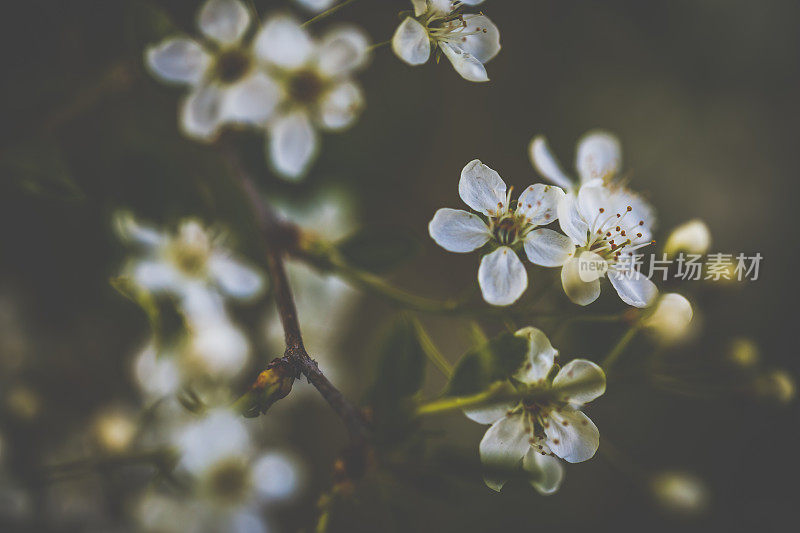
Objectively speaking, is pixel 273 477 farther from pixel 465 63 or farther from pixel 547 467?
pixel 465 63

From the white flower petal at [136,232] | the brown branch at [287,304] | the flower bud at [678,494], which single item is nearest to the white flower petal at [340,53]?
the brown branch at [287,304]

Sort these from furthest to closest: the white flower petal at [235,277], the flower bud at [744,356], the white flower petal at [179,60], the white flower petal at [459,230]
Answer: the white flower petal at [235,277] → the flower bud at [744,356] → the white flower petal at [179,60] → the white flower petal at [459,230]

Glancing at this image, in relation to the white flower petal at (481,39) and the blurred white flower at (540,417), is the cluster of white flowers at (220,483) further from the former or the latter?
the white flower petal at (481,39)

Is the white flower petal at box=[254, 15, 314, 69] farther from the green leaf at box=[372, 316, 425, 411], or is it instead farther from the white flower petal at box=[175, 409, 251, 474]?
the white flower petal at box=[175, 409, 251, 474]

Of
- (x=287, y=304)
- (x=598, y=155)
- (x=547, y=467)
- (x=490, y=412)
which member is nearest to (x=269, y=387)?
(x=287, y=304)

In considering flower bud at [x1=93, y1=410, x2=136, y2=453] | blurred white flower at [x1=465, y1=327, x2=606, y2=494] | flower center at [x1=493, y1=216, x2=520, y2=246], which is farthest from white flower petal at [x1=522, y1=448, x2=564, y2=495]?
flower bud at [x1=93, y1=410, x2=136, y2=453]

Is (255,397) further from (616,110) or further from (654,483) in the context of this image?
(616,110)
